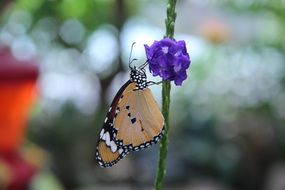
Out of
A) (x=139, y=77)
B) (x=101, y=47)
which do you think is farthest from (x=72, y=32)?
(x=139, y=77)

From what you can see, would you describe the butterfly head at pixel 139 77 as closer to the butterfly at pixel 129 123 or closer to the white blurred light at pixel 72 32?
the butterfly at pixel 129 123

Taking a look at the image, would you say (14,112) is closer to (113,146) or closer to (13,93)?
(13,93)

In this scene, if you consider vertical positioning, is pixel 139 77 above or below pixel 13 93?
above

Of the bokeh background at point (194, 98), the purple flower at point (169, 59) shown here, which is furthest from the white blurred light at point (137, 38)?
the bokeh background at point (194, 98)

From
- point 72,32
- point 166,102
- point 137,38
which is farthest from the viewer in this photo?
Result: point 72,32

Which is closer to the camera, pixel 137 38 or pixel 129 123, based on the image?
pixel 129 123

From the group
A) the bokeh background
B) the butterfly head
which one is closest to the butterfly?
the butterfly head

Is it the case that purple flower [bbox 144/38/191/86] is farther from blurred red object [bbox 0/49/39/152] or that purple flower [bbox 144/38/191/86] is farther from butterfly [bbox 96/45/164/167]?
blurred red object [bbox 0/49/39/152]
